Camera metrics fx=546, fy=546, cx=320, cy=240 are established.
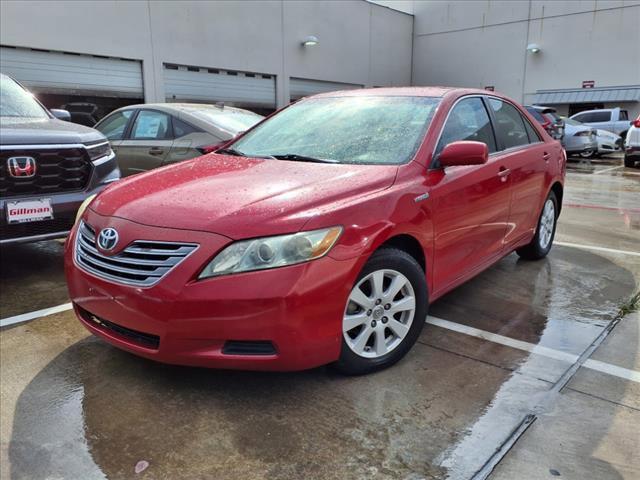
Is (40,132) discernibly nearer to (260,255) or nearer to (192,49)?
(260,255)

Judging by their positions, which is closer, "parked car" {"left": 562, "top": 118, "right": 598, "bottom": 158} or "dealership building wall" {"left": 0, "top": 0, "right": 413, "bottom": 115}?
"dealership building wall" {"left": 0, "top": 0, "right": 413, "bottom": 115}

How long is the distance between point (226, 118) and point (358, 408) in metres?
4.62

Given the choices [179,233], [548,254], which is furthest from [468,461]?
[548,254]

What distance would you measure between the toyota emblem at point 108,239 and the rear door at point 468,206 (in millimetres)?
1708

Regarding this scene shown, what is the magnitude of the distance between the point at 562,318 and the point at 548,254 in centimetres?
175

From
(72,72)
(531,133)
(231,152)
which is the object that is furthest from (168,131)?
(72,72)

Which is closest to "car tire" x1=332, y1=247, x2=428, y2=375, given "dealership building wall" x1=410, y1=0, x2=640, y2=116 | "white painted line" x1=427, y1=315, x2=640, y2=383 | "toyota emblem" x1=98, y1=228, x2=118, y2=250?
"white painted line" x1=427, y1=315, x2=640, y2=383

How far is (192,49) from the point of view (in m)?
17.0

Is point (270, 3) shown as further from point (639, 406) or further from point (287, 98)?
point (639, 406)

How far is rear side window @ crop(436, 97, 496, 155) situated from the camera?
136 inches

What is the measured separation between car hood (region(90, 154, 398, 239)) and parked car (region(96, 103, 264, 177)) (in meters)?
2.84

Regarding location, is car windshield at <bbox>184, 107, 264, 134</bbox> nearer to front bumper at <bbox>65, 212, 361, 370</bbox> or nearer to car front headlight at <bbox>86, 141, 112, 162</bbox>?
car front headlight at <bbox>86, 141, 112, 162</bbox>

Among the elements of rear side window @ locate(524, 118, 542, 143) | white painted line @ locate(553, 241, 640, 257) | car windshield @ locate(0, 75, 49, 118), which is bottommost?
white painted line @ locate(553, 241, 640, 257)

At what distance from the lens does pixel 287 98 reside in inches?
814
